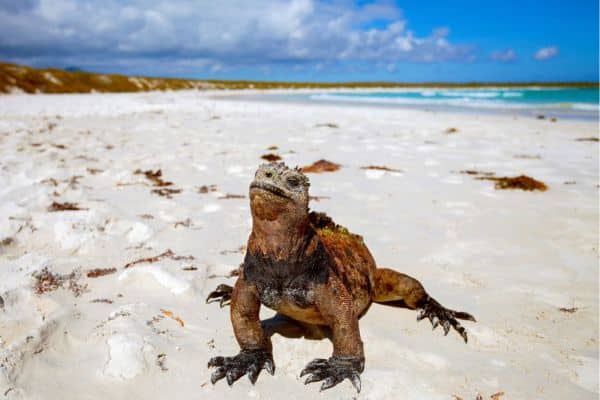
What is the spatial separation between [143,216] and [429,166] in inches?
243

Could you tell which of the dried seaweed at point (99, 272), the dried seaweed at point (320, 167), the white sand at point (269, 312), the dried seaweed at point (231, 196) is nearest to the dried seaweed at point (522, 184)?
the white sand at point (269, 312)

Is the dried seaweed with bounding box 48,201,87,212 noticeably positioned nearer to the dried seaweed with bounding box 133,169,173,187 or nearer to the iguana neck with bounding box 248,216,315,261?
the dried seaweed with bounding box 133,169,173,187

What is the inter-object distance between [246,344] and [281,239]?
0.82 meters

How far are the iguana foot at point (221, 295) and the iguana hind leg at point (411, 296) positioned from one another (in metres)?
1.28

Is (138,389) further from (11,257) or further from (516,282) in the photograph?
(516,282)

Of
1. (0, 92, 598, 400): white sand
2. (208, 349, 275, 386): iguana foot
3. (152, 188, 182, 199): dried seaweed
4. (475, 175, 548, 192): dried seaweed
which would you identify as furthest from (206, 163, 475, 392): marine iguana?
(475, 175, 548, 192): dried seaweed

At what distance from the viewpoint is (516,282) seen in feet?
14.3

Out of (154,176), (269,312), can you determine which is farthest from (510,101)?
(269,312)

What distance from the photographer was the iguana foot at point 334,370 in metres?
2.74

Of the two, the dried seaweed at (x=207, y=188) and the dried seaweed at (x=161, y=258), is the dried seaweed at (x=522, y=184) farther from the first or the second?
the dried seaweed at (x=161, y=258)

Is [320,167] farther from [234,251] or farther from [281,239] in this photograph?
[281,239]

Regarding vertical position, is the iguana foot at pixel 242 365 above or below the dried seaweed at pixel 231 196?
below

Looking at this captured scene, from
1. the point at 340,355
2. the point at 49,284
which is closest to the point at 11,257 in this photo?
the point at 49,284

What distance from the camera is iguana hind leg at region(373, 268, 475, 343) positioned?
361cm
